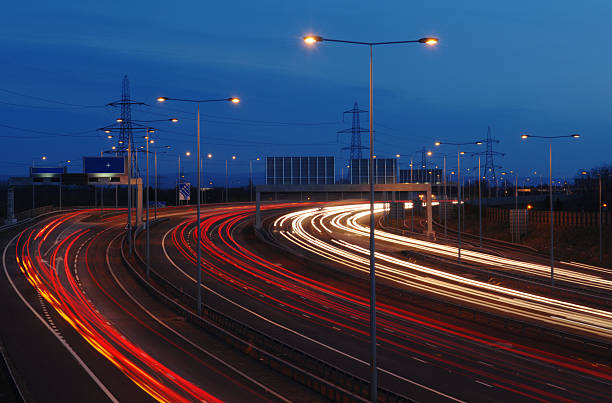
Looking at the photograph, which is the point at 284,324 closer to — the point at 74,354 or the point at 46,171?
the point at 74,354

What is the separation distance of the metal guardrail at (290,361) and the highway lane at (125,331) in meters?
0.69

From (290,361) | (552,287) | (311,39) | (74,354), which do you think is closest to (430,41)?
(311,39)

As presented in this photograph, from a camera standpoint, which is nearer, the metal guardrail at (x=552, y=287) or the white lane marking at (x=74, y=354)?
the white lane marking at (x=74, y=354)

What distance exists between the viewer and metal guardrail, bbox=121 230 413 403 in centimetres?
1953

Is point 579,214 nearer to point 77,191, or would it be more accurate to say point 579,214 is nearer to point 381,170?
point 381,170

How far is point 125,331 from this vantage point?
30.5 m

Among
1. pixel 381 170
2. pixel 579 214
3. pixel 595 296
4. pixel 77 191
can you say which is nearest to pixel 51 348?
pixel 595 296

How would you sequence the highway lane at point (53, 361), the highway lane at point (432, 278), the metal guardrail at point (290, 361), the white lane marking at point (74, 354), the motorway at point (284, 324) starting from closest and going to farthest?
the metal guardrail at point (290, 361) < the white lane marking at point (74, 354) < the highway lane at point (53, 361) < the motorway at point (284, 324) < the highway lane at point (432, 278)

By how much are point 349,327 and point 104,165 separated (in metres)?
51.7

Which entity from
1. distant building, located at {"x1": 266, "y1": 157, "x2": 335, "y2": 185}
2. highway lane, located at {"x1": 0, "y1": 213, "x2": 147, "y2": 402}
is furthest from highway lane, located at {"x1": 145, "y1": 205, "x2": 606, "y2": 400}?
distant building, located at {"x1": 266, "y1": 157, "x2": 335, "y2": 185}

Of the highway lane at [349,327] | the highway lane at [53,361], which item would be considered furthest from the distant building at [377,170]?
the highway lane at [53,361]

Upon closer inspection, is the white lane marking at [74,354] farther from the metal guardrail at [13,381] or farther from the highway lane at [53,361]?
the metal guardrail at [13,381]

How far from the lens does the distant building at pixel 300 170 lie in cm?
8962

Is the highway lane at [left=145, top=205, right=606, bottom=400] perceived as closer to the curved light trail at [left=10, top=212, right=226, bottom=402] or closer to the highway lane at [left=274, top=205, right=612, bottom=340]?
the highway lane at [left=274, top=205, right=612, bottom=340]
